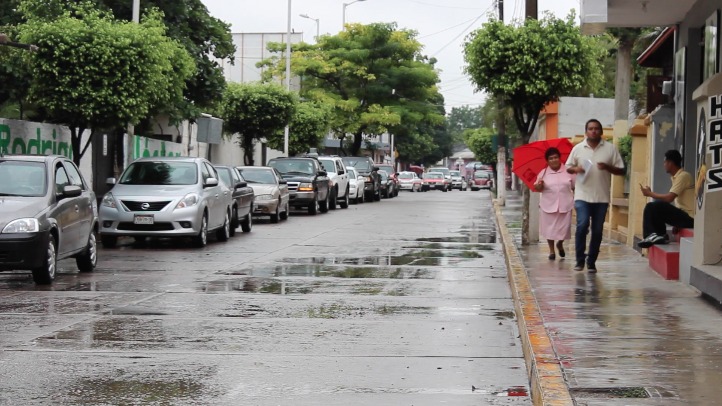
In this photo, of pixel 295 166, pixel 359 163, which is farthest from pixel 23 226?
pixel 359 163

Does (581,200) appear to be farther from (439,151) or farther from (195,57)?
(439,151)

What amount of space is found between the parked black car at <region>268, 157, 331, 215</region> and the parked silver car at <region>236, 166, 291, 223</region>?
2559mm

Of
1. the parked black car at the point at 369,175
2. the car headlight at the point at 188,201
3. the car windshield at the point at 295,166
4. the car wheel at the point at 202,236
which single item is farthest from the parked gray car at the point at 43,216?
the parked black car at the point at 369,175

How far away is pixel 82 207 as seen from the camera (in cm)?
1555

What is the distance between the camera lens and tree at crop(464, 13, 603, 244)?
66.7 feet

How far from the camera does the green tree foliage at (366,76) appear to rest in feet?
217

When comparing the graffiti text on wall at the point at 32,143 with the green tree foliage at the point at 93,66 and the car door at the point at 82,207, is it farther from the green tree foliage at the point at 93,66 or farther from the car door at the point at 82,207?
the car door at the point at 82,207

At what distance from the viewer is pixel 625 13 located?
17234mm

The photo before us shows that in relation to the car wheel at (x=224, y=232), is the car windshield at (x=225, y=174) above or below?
above

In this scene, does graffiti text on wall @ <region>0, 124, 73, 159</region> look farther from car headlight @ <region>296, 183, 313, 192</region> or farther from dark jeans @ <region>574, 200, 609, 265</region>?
dark jeans @ <region>574, 200, 609, 265</region>

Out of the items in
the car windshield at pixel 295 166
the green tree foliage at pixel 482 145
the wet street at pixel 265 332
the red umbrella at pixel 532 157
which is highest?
the green tree foliage at pixel 482 145

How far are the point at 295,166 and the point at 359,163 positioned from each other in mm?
15520

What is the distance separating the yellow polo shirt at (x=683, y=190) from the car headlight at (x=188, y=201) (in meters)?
8.98

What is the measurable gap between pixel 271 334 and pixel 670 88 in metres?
A: 11.4
